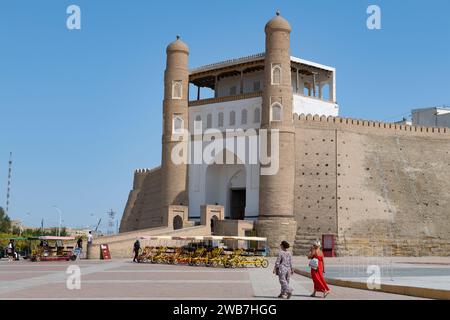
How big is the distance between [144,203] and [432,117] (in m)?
26.8

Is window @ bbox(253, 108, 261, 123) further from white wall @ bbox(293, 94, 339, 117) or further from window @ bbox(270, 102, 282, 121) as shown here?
white wall @ bbox(293, 94, 339, 117)

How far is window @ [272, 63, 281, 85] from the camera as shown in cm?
3797

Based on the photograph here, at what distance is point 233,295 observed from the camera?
39.1 feet

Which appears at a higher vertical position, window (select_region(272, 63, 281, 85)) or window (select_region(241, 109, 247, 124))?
window (select_region(272, 63, 281, 85))

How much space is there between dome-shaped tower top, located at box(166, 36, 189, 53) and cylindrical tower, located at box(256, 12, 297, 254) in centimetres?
672

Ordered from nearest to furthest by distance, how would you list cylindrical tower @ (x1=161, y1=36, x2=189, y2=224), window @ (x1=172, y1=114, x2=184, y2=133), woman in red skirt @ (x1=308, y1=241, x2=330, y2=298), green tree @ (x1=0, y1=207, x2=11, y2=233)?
woman in red skirt @ (x1=308, y1=241, x2=330, y2=298) → cylindrical tower @ (x1=161, y1=36, x2=189, y2=224) → window @ (x1=172, y1=114, x2=184, y2=133) → green tree @ (x1=0, y1=207, x2=11, y2=233)

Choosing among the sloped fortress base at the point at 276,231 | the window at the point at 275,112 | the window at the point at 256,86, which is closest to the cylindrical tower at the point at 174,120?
the window at the point at 256,86

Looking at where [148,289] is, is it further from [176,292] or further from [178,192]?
[178,192]

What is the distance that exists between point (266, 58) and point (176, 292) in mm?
27584

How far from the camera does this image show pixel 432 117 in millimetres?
56062

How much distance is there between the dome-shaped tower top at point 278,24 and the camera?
38062 mm

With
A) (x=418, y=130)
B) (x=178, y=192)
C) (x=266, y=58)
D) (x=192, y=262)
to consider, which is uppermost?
(x=266, y=58)

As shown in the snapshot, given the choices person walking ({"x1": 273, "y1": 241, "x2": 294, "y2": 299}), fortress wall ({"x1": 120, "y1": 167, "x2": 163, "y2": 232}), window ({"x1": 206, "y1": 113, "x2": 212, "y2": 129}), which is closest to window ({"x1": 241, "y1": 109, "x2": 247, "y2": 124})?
window ({"x1": 206, "y1": 113, "x2": 212, "y2": 129})
